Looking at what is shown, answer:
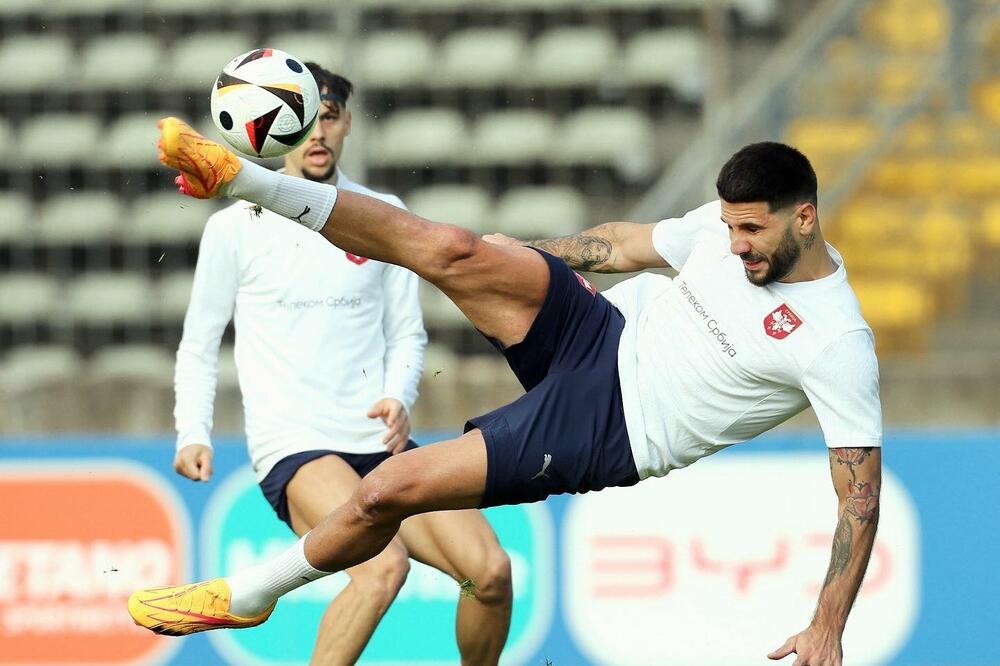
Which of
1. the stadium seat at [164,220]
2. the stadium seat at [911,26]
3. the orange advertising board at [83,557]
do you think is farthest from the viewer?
the stadium seat at [164,220]

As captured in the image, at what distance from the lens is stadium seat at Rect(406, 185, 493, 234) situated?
33.3ft

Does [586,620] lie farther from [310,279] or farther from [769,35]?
[769,35]

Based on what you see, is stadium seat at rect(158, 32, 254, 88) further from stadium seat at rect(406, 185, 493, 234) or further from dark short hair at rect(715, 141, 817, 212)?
dark short hair at rect(715, 141, 817, 212)

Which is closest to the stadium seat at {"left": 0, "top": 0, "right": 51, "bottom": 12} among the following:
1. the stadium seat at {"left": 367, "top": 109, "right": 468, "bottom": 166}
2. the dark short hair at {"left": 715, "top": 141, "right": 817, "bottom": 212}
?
the stadium seat at {"left": 367, "top": 109, "right": 468, "bottom": 166}

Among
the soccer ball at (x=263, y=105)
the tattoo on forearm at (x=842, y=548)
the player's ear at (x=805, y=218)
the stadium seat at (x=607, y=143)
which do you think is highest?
the stadium seat at (x=607, y=143)

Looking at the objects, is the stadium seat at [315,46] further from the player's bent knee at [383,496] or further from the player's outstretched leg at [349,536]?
the player's bent knee at [383,496]

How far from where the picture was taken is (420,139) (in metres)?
10.5

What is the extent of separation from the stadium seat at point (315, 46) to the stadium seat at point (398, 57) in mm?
328

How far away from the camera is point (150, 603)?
17.4 feet

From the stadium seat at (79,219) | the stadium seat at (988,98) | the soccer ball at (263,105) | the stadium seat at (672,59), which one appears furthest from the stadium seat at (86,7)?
the soccer ball at (263,105)

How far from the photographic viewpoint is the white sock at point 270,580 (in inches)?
206

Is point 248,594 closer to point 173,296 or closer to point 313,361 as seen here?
point 313,361

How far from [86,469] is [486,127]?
3732 millimetres

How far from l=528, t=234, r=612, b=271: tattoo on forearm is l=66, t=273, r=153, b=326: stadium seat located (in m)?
4.80
